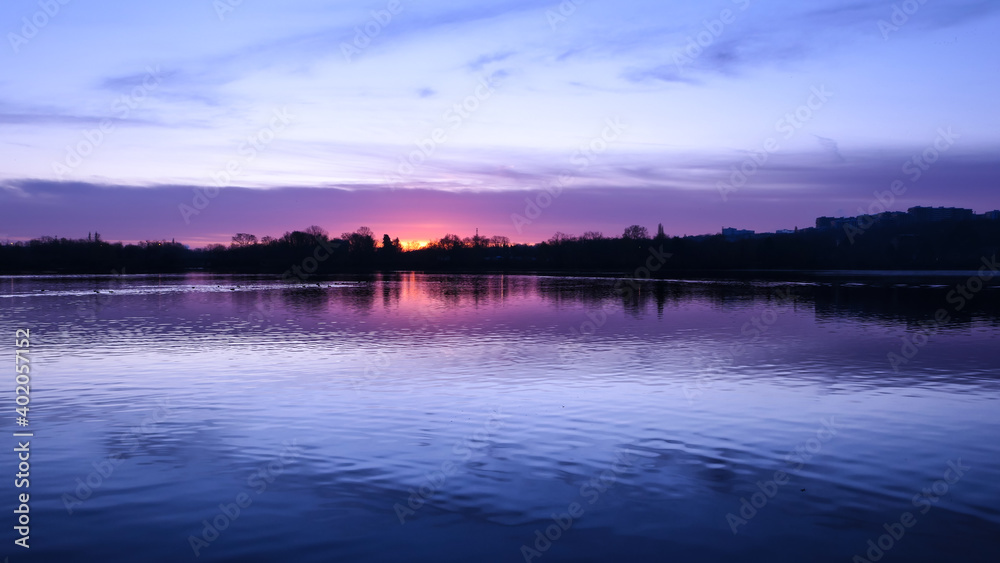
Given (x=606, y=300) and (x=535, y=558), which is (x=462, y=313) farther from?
(x=535, y=558)

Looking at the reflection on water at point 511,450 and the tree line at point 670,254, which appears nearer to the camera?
the reflection on water at point 511,450

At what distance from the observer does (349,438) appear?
11758 mm

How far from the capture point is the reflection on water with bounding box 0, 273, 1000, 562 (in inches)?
308

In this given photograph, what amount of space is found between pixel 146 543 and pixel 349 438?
4.37 metres

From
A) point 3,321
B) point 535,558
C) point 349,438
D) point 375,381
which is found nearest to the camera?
point 535,558

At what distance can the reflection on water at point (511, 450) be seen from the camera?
7832mm

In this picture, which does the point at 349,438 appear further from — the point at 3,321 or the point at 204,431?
the point at 3,321

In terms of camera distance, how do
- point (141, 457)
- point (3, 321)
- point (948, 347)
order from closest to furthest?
point (141, 457), point (948, 347), point (3, 321)

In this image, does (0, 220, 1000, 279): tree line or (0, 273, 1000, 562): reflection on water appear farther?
(0, 220, 1000, 279): tree line

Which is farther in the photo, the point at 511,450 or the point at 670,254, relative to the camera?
the point at 670,254

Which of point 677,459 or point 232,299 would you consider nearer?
point 677,459

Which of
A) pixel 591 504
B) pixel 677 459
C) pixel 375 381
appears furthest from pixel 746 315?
pixel 591 504

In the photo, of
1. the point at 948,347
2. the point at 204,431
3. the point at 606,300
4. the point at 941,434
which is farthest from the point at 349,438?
the point at 606,300

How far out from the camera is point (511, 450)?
11086 millimetres
